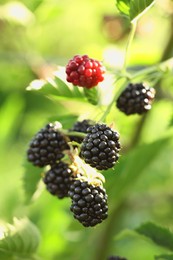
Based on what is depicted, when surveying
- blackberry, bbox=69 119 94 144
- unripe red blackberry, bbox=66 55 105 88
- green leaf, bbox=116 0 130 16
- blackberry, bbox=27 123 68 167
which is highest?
green leaf, bbox=116 0 130 16

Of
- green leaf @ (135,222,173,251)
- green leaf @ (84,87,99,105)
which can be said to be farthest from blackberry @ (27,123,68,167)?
green leaf @ (135,222,173,251)

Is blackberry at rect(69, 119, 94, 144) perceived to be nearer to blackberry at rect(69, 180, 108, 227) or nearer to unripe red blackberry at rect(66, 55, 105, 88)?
unripe red blackberry at rect(66, 55, 105, 88)

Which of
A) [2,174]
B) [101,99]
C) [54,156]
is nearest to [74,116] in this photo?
[101,99]

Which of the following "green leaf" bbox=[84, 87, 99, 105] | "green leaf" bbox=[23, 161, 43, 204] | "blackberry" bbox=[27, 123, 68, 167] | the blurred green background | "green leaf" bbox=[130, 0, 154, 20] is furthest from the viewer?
the blurred green background

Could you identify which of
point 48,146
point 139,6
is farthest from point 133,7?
point 48,146

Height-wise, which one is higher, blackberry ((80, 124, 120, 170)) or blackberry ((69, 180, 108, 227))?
blackberry ((80, 124, 120, 170))

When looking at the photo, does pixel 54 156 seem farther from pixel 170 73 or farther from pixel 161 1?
pixel 161 1

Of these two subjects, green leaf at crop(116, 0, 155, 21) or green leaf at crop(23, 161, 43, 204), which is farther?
green leaf at crop(23, 161, 43, 204)

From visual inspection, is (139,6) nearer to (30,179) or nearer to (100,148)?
(100,148)
